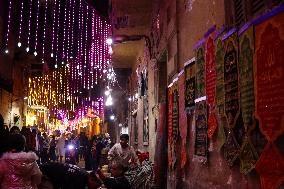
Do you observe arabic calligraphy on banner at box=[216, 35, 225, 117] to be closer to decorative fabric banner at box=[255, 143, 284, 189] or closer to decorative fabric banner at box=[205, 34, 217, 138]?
decorative fabric banner at box=[205, 34, 217, 138]

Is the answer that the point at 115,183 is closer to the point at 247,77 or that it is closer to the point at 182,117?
the point at 247,77

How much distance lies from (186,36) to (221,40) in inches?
103

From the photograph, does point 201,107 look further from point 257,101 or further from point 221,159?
point 257,101

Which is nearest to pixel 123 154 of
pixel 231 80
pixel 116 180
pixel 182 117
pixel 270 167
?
pixel 182 117

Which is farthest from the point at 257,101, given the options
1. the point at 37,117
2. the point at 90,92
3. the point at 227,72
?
the point at 90,92

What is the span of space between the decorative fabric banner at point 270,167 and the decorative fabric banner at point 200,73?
8.21 ft

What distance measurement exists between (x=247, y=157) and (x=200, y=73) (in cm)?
235

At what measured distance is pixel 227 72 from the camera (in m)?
4.86

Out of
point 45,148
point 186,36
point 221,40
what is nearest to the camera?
point 221,40

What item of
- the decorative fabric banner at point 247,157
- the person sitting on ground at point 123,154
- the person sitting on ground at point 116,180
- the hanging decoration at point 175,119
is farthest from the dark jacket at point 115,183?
the person sitting on ground at point 123,154

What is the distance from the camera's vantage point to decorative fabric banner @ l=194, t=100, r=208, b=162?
6138 mm

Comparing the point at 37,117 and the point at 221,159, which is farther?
the point at 37,117

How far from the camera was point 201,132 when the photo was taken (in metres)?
6.38

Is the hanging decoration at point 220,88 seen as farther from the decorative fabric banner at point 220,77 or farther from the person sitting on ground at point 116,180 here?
the person sitting on ground at point 116,180
